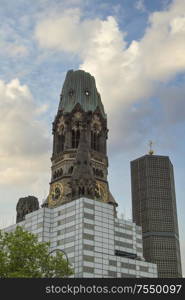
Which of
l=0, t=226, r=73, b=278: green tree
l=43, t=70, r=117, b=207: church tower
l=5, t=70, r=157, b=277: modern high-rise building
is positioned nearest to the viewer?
l=0, t=226, r=73, b=278: green tree

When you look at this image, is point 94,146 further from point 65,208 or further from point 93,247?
point 93,247

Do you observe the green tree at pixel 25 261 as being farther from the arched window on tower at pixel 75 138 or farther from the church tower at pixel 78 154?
the arched window on tower at pixel 75 138

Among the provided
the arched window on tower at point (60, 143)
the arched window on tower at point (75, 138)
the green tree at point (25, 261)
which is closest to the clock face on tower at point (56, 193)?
the arched window on tower at point (60, 143)

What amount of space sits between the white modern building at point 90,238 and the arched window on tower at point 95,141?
42.0 metres

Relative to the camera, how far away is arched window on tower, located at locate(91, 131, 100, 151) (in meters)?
193

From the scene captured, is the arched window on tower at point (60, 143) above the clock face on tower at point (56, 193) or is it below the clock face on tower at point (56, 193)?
above

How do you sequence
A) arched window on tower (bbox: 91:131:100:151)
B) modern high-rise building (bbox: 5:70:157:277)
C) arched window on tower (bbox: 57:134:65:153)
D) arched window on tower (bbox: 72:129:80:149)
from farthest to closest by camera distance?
arched window on tower (bbox: 91:131:100:151), arched window on tower (bbox: 57:134:65:153), arched window on tower (bbox: 72:129:80:149), modern high-rise building (bbox: 5:70:157:277)

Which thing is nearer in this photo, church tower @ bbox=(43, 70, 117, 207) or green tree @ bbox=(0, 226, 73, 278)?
green tree @ bbox=(0, 226, 73, 278)

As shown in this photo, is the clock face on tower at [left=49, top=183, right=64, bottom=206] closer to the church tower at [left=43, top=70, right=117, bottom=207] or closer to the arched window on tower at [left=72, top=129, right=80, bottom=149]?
the church tower at [left=43, top=70, right=117, bottom=207]

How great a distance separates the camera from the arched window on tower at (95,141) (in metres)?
193

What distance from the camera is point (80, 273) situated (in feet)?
431

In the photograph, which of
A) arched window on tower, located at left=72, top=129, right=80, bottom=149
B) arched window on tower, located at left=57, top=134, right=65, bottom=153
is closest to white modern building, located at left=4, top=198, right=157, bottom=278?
arched window on tower, located at left=72, top=129, right=80, bottom=149

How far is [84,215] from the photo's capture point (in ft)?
465

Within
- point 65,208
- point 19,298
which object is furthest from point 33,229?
point 19,298
